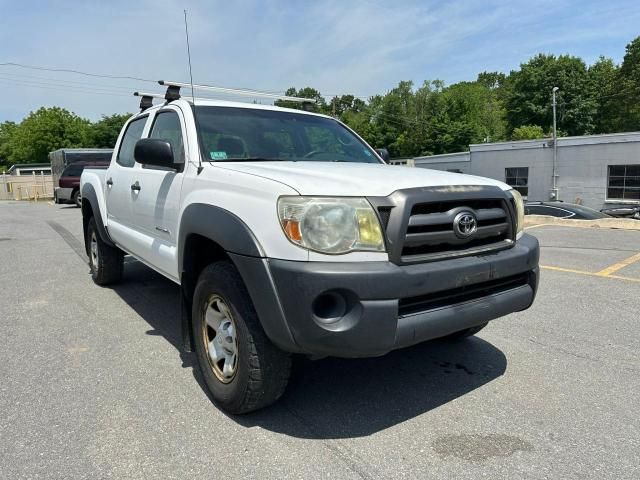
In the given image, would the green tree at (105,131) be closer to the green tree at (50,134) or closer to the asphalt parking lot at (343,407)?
the green tree at (50,134)

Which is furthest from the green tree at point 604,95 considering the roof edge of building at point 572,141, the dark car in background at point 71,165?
the dark car in background at point 71,165

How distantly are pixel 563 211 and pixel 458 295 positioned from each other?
41.3ft

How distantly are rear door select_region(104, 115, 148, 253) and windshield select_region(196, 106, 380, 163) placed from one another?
118 centimetres

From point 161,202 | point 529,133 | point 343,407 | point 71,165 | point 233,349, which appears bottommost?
point 343,407

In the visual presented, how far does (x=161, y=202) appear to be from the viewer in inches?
A: 146

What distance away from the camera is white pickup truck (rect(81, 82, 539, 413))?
2342mm

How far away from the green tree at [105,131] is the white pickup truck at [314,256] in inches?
2973

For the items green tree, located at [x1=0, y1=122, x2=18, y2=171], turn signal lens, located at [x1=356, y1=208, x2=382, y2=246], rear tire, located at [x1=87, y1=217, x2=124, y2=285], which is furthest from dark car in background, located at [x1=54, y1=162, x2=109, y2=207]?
green tree, located at [x1=0, y1=122, x2=18, y2=171]

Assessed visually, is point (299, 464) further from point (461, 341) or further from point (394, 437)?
point (461, 341)

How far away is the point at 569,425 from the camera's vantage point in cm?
270

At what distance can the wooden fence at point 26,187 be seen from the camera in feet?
106

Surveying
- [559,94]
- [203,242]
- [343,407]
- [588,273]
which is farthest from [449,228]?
[559,94]

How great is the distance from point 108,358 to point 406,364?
223 cm

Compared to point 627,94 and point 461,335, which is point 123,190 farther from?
point 627,94
